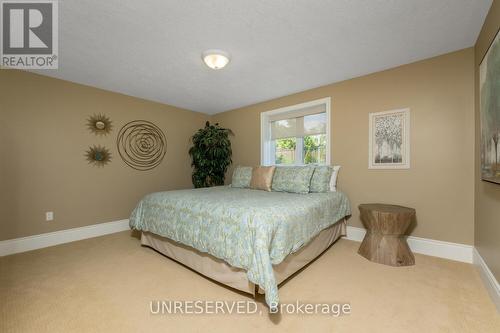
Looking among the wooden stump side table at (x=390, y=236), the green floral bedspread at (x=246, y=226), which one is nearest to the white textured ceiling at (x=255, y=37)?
the green floral bedspread at (x=246, y=226)

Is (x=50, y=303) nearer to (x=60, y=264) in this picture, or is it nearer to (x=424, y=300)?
(x=60, y=264)

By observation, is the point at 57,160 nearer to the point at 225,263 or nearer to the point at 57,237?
the point at 57,237

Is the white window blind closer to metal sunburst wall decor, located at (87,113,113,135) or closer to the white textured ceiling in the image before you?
the white textured ceiling

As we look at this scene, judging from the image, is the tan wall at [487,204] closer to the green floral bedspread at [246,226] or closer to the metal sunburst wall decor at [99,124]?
the green floral bedspread at [246,226]

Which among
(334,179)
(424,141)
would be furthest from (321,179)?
(424,141)

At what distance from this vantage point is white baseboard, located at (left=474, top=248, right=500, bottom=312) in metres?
1.52

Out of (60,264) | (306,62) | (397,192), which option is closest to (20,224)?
(60,264)

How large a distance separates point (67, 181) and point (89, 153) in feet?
1.61

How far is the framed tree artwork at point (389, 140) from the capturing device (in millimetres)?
2578

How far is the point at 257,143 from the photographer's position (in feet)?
13.5

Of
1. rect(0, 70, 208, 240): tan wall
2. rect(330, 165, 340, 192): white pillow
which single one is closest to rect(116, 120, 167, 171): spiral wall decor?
rect(0, 70, 208, 240): tan wall

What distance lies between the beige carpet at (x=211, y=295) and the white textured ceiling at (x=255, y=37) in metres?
2.29

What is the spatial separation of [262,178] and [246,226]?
5.45 feet

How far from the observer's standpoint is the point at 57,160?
2951mm
